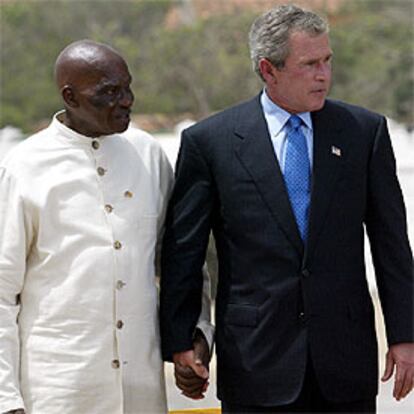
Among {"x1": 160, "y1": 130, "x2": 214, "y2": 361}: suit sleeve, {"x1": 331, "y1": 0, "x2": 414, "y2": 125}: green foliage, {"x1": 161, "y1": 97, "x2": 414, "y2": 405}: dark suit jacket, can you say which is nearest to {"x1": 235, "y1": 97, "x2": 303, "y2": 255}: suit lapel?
{"x1": 161, "y1": 97, "x2": 414, "y2": 405}: dark suit jacket

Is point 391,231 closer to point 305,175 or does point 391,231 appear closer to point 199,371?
point 305,175

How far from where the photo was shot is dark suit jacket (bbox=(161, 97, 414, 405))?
3.69 meters

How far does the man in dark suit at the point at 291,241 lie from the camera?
3693 millimetres

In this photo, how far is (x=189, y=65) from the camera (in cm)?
4012

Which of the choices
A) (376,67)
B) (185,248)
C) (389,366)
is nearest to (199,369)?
(185,248)

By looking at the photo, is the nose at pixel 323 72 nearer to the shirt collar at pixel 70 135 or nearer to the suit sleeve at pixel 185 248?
the suit sleeve at pixel 185 248

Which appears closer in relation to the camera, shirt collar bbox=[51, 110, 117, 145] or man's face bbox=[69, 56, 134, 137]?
man's face bbox=[69, 56, 134, 137]

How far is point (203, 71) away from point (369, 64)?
540 centimetres

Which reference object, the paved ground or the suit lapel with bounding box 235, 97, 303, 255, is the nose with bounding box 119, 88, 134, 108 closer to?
the suit lapel with bounding box 235, 97, 303, 255

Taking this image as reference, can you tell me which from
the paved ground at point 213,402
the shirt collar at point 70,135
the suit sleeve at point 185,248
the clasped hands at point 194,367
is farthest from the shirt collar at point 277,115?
the paved ground at point 213,402

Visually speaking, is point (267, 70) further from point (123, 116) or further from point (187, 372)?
point (187, 372)

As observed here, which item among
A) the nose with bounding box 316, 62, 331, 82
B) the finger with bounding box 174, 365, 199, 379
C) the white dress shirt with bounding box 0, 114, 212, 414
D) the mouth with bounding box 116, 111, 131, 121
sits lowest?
the finger with bounding box 174, 365, 199, 379

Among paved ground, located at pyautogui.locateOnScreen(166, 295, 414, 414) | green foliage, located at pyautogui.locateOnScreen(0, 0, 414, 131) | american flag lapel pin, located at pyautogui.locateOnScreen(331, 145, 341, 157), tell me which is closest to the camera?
american flag lapel pin, located at pyautogui.locateOnScreen(331, 145, 341, 157)

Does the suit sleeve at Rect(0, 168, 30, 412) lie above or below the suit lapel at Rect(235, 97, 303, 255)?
below
